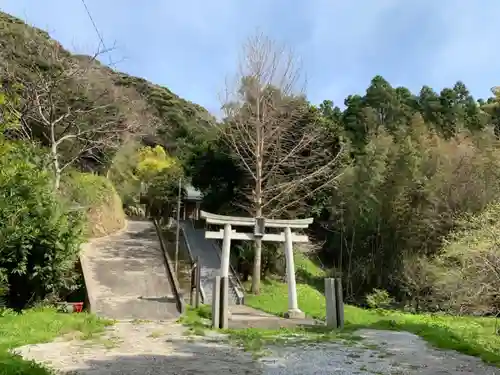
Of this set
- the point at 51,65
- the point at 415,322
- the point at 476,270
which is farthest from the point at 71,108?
the point at 476,270

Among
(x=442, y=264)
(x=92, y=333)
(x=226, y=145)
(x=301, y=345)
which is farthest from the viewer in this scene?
(x=226, y=145)

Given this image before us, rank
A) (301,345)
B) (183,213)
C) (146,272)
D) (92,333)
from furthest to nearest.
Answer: (183,213) < (146,272) < (92,333) < (301,345)

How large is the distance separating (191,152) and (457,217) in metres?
10.5

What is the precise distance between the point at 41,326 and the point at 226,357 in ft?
12.8


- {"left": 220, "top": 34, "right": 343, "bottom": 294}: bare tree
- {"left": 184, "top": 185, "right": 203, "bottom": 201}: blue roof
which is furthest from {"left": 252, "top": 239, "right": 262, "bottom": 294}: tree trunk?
{"left": 184, "top": 185, "right": 203, "bottom": 201}: blue roof

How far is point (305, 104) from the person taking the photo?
1642cm

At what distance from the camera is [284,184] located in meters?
15.1

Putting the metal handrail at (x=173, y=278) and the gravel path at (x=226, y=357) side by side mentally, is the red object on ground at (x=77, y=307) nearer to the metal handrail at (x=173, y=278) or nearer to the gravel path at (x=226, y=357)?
the metal handrail at (x=173, y=278)

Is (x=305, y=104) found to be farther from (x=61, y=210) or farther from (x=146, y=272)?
(x=61, y=210)

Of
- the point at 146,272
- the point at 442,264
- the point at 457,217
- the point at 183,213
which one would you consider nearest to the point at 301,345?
the point at 146,272

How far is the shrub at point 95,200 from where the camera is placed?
16.5m

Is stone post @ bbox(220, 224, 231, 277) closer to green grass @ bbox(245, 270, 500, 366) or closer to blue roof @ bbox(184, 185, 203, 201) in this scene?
green grass @ bbox(245, 270, 500, 366)

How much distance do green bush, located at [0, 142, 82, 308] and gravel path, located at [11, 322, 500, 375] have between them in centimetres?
317

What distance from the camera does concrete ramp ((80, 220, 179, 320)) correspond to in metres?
11.2
